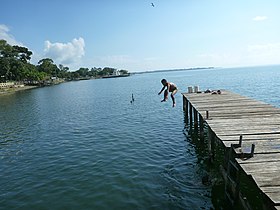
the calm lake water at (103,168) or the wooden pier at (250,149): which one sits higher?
the wooden pier at (250,149)

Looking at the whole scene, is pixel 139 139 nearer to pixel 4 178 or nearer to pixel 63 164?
pixel 63 164

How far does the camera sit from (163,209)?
8.74m

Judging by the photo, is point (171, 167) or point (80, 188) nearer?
point (80, 188)

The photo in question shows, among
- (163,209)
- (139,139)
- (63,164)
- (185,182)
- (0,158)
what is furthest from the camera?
(139,139)

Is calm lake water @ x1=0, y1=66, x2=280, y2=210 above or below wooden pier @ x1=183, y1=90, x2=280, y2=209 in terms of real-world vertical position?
below

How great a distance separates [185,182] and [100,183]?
3751 millimetres

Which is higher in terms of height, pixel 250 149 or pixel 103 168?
pixel 250 149

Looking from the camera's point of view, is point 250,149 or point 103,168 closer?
point 250,149

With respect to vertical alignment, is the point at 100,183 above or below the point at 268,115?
below

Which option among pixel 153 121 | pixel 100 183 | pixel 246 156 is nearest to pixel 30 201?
pixel 100 183

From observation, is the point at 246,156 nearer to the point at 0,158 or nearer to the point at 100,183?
the point at 100,183

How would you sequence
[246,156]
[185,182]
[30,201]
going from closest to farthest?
[246,156], [30,201], [185,182]

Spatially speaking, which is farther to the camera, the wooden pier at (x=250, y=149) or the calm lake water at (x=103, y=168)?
the calm lake water at (x=103, y=168)

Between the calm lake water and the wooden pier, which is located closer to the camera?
the wooden pier
